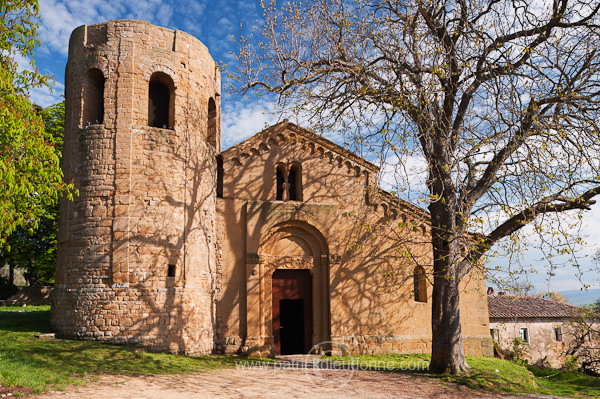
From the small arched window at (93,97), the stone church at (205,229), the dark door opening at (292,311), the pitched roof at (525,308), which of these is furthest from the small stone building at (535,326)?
the small arched window at (93,97)

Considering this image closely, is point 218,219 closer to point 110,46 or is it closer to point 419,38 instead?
point 110,46

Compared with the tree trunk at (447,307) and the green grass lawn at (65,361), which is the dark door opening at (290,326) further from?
the tree trunk at (447,307)

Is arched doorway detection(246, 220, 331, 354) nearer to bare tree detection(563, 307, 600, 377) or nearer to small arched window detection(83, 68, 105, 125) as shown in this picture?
small arched window detection(83, 68, 105, 125)

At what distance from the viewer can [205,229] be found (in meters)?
17.0

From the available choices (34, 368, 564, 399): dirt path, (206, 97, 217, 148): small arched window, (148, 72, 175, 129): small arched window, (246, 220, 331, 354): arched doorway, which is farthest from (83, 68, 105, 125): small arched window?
(34, 368, 564, 399): dirt path

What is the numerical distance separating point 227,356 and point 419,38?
456 inches

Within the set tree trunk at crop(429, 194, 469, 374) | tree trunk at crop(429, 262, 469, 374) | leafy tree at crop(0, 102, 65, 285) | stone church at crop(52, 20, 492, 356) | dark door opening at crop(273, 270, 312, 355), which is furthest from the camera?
leafy tree at crop(0, 102, 65, 285)

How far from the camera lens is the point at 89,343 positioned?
46.2 feet

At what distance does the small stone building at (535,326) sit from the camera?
3162cm

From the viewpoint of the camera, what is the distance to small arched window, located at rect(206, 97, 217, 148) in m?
18.7

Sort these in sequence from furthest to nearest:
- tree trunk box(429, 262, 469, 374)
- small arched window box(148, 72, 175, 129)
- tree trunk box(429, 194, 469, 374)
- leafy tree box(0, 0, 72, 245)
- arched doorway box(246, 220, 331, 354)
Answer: arched doorway box(246, 220, 331, 354) → small arched window box(148, 72, 175, 129) → tree trunk box(429, 262, 469, 374) → tree trunk box(429, 194, 469, 374) → leafy tree box(0, 0, 72, 245)

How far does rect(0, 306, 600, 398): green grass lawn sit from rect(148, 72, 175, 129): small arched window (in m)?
7.60

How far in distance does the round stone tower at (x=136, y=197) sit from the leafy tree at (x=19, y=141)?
358 cm

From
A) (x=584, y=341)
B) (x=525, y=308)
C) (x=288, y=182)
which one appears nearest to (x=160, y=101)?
(x=288, y=182)
